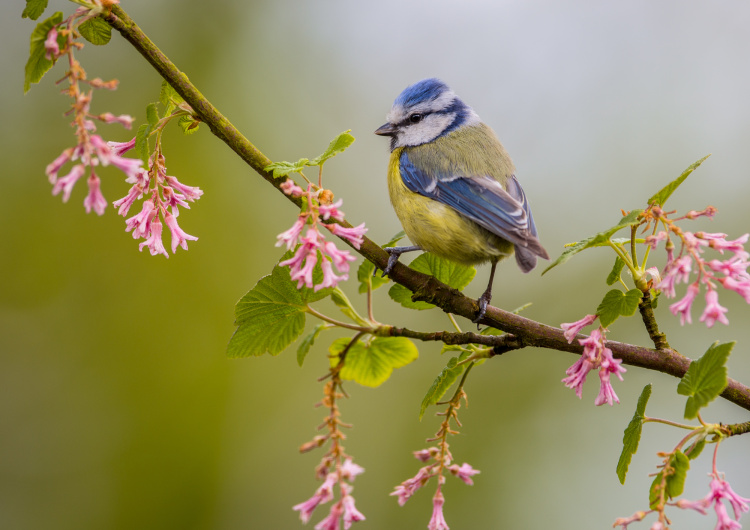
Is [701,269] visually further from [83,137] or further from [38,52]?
[38,52]

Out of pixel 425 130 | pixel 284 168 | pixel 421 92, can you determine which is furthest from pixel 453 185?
pixel 284 168

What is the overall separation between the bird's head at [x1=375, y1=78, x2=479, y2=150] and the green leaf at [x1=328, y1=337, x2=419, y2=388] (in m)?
1.65

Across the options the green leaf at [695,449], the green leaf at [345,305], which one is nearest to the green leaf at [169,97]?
the green leaf at [345,305]

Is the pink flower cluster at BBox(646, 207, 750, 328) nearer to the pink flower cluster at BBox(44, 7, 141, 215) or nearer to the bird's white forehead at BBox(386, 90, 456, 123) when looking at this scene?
the pink flower cluster at BBox(44, 7, 141, 215)

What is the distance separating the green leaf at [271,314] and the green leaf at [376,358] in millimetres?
145

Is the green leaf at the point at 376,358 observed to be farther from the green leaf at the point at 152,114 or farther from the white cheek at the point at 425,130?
the white cheek at the point at 425,130

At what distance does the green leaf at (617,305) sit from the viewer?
4.47 feet

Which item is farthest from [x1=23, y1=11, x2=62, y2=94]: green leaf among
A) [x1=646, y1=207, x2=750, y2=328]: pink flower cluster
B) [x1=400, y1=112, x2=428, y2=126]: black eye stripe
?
[x1=400, y1=112, x2=428, y2=126]: black eye stripe

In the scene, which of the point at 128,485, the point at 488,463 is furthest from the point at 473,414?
the point at 128,485

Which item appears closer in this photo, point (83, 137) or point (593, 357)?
point (83, 137)

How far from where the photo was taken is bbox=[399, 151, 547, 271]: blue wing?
2230mm

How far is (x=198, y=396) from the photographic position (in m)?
4.31

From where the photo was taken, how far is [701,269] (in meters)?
1.23

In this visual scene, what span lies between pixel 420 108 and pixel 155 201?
5.53 ft
